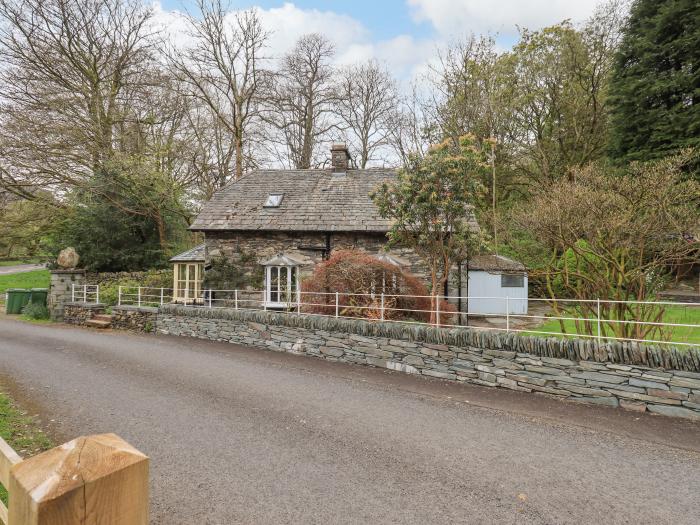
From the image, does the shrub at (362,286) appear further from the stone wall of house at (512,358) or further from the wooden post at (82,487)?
the wooden post at (82,487)

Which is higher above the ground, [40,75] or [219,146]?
[40,75]

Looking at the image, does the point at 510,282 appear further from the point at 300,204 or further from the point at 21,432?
the point at 21,432

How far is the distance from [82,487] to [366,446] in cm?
405

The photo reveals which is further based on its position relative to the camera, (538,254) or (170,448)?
(538,254)

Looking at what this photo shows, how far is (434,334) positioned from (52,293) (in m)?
16.0

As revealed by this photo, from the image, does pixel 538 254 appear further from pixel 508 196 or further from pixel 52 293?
pixel 52 293

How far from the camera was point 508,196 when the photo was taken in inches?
901

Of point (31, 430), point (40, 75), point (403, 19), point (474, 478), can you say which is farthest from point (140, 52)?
point (474, 478)

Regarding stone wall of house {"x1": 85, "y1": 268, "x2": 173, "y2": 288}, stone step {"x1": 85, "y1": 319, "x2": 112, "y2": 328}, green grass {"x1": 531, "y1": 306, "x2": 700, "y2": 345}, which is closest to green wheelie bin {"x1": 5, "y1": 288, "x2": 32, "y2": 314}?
stone wall of house {"x1": 85, "y1": 268, "x2": 173, "y2": 288}

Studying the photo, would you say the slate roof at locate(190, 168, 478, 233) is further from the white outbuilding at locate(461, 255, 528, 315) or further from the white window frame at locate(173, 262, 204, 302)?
the white outbuilding at locate(461, 255, 528, 315)

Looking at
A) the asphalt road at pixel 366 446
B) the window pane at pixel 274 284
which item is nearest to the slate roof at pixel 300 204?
the window pane at pixel 274 284

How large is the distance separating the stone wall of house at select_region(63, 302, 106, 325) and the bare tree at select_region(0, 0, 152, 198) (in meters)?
6.86

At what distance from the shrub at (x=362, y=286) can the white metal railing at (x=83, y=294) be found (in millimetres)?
10397

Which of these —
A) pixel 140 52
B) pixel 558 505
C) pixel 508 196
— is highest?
pixel 140 52
